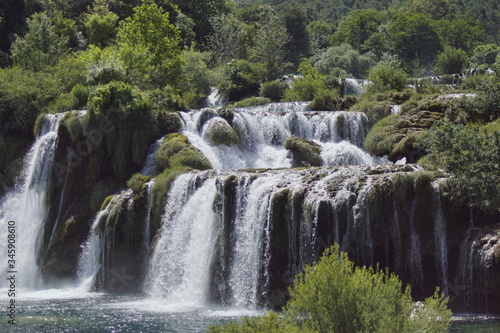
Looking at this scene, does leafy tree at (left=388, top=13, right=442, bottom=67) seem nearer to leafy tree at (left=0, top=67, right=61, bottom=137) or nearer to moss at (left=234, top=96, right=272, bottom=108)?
moss at (left=234, top=96, right=272, bottom=108)

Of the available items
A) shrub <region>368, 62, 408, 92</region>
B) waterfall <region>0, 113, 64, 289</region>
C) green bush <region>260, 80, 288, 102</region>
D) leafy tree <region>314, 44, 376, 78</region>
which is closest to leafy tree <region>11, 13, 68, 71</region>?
waterfall <region>0, 113, 64, 289</region>

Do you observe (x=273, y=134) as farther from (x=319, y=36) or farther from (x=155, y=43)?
(x=319, y=36)

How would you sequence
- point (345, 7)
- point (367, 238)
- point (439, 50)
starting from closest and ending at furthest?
point (367, 238) → point (439, 50) → point (345, 7)

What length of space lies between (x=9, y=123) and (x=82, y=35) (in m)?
22.0

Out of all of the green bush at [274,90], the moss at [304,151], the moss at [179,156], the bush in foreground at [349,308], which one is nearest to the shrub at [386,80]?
the green bush at [274,90]

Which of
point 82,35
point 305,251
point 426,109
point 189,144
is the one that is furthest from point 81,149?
point 82,35

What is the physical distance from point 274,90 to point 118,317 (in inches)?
1060

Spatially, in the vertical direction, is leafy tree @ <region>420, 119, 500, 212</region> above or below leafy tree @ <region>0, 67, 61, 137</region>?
below

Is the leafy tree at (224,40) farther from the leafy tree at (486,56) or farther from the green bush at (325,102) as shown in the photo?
the leafy tree at (486,56)

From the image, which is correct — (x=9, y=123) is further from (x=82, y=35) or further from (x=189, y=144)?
(x=82, y=35)

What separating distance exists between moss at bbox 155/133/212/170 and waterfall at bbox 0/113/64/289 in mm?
5576

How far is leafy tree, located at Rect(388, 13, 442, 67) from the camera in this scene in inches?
3071

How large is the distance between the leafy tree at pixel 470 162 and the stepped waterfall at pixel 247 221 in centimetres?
70

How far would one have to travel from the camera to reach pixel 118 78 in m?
33.8
